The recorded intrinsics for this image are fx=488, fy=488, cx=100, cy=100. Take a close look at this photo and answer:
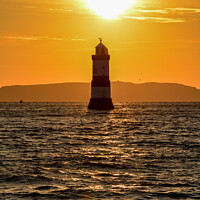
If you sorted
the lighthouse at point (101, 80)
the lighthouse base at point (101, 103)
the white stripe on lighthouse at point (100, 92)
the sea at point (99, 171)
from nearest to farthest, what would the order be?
the sea at point (99, 171)
the lighthouse at point (101, 80)
the white stripe on lighthouse at point (100, 92)
the lighthouse base at point (101, 103)

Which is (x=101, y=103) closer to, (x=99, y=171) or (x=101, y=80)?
(x=101, y=80)

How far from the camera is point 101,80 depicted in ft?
242

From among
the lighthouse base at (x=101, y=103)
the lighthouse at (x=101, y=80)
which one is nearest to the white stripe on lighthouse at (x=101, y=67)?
the lighthouse at (x=101, y=80)

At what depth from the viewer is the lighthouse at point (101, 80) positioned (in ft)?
242

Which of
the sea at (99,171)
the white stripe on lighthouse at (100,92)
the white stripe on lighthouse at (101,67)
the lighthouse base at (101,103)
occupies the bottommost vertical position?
the sea at (99,171)

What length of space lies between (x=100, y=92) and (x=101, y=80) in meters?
1.98

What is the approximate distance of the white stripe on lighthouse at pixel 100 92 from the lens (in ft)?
243

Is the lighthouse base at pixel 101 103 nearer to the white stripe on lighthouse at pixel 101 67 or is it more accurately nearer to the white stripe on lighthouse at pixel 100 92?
the white stripe on lighthouse at pixel 100 92

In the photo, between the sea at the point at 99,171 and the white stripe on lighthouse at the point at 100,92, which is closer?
the sea at the point at 99,171

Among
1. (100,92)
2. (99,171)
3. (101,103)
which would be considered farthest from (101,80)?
(99,171)

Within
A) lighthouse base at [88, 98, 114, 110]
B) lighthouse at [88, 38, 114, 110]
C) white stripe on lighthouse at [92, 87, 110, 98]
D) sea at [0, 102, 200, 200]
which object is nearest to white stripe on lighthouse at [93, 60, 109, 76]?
lighthouse at [88, 38, 114, 110]

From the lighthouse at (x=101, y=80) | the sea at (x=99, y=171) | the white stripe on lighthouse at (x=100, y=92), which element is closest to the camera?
the sea at (x=99, y=171)

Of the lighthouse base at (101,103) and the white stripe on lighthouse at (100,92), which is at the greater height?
the white stripe on lighthouse at (100,92)

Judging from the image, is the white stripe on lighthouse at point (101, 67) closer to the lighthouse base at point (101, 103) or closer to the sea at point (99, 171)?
the lighthouse base at point (101, 103)
